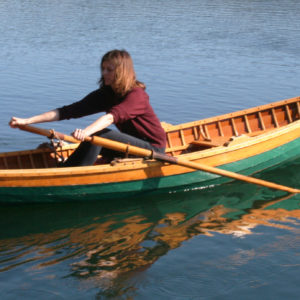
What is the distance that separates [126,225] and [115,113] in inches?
54.1

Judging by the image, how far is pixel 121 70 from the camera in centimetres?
686

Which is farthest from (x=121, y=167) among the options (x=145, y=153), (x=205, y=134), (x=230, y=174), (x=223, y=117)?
(x=223, y=117)

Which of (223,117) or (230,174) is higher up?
(223,117)

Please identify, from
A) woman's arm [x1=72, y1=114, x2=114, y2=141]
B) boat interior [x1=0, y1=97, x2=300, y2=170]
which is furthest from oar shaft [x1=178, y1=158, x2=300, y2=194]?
woman's arm [x1=72, y1=114, x2=114, y2=141]

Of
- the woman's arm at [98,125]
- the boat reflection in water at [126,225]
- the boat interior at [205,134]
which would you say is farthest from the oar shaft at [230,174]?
the woman's arm at [98,125]

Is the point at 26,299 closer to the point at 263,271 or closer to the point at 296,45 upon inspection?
the point at 263,271

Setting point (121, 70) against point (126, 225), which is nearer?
point (121, 70)

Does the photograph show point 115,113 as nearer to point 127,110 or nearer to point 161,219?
point 127,110

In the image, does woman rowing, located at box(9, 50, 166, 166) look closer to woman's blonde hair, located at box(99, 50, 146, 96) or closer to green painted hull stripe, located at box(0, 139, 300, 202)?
woman's blonde hair, located at box(99, 50, 146, 96)

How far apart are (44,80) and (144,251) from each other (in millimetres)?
9765

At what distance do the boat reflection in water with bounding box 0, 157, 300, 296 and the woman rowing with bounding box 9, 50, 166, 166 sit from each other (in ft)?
2.37

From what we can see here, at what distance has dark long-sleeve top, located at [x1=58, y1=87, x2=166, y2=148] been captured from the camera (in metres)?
6.99

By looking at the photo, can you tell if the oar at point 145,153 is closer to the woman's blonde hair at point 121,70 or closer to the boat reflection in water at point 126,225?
the boat reflection in water at point 126,225

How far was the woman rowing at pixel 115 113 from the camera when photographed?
270 inches
